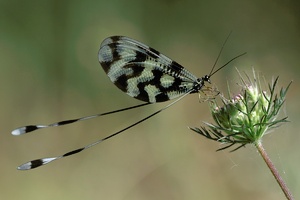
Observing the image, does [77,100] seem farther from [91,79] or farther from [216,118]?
[216,118]

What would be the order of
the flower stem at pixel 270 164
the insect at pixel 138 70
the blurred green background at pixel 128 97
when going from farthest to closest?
the blurred green background at pixel 128 97, the insect at pixel 138 70, the flower stem at pixel 270 164

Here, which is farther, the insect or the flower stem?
the insect

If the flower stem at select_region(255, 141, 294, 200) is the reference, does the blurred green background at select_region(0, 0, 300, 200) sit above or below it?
above

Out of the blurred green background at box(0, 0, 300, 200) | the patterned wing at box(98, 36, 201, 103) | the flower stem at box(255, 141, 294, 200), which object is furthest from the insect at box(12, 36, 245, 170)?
the blurred green background at box(0, 0, 300, 200)

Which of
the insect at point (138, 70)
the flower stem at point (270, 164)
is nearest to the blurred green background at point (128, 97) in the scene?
the insect at point (138, 70)

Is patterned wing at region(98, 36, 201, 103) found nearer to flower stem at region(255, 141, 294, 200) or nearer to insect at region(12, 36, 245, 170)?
insect at region(12, 36, 245, 170)

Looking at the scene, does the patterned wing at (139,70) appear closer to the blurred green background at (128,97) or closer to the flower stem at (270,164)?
the flower stem at (270,164)

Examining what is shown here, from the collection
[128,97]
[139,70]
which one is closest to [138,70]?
[139,70]
